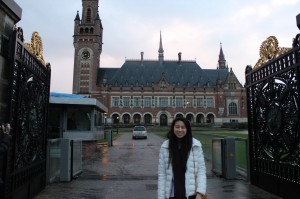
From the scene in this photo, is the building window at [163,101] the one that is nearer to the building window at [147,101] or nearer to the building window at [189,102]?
the building window at [147,101]

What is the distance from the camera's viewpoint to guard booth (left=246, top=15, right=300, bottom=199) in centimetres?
614

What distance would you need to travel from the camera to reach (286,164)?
6445mm

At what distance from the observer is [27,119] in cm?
618

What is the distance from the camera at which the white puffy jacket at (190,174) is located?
3.52m

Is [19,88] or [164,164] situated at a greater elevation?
[19,88]

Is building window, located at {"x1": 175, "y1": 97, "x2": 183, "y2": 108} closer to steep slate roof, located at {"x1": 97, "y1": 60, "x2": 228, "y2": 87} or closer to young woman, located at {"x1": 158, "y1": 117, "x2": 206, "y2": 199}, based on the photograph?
steep slate roof, located at {"x1": 97, "y1": 60, "x2": 228, "y2": 87}

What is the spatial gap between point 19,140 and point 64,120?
9.53 m

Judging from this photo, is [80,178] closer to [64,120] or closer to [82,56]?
[64,120]

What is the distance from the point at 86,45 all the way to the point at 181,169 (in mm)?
69590

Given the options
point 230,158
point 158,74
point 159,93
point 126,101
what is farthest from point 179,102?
point 230,158

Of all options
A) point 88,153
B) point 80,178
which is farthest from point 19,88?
point 88,153

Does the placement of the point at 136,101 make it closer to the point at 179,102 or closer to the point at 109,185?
the point at 179,102

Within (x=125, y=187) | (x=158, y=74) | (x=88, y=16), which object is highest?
(x=88, y=16)

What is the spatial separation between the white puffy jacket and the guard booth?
3.26 metres
